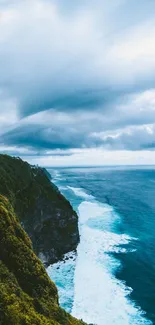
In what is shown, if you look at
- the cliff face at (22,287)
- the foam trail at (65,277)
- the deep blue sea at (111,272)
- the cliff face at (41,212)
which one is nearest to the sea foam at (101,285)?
the deep blue sea at (111,272)

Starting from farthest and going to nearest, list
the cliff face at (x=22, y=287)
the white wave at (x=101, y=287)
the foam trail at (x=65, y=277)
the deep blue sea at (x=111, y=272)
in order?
1. the foam trail at (x=65, y=277)
2. the deep blue sea at (x=111, y=272)
3. the white wave at (x=101, y=287)
4. the cliff face at (x=22, y=287)

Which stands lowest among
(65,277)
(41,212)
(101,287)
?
(101,287)

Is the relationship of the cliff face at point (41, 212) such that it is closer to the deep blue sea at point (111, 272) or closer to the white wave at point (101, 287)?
the deep blue sea at point (111, 272)

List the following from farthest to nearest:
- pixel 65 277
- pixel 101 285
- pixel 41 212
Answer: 1. pixel 41 212
2. pixel 65 277
3. pixel 101 285

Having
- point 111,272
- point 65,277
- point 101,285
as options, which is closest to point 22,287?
point 101,285

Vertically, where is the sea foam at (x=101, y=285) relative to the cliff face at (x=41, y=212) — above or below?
below

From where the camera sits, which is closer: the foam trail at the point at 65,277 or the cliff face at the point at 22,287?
the cliff face at the point at 22,287

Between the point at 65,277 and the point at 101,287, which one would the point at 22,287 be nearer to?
the point at 101,287
